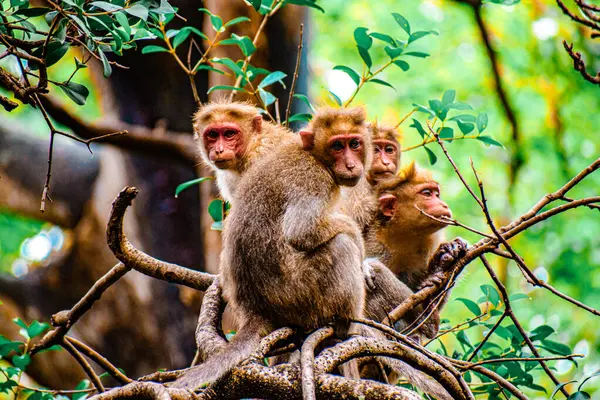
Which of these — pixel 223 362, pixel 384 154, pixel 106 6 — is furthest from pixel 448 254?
pixel 106 6

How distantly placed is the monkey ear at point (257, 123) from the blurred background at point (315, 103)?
6.66 ft

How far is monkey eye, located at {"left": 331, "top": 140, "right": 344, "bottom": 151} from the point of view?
14.6 ft

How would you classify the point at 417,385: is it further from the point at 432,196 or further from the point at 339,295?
the point at 432,196

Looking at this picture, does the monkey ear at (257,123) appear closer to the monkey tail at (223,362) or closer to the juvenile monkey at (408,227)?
the juvenile monkey at (408,227)

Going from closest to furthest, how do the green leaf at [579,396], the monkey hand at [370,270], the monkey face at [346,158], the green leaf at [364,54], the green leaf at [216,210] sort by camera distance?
the green leaf at [579,396]
the monkey face at [346,158]
the green leaf at [364,54]
the monkey hand at [370,270]
the green leaf at [216,210]

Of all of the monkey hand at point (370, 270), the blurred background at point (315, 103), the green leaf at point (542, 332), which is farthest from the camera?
the blurred background at point (315, 103)

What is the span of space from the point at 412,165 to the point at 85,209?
604 cm

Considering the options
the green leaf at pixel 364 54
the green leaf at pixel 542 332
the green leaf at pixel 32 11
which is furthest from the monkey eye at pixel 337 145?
the green leaf at pixel 32 11

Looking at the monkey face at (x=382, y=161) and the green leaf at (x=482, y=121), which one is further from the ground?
the monkey face at (x=382, y=161)

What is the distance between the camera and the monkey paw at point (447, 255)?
456 cm

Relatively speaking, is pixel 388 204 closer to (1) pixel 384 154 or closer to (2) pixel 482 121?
(1) pixel 384 154

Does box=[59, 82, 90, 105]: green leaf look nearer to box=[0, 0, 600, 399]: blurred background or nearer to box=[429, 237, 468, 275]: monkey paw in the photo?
box=[429, 237, 468, 275]: monkey paw

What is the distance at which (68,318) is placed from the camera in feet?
12.9

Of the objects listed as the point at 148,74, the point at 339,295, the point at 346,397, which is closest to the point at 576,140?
the point at 148,74
